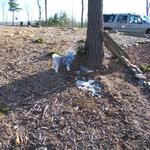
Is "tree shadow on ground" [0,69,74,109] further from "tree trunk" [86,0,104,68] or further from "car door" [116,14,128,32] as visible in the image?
"car door" [116,14,128,32]

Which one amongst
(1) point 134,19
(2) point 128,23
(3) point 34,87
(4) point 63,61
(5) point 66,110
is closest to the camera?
(5) point 66,110

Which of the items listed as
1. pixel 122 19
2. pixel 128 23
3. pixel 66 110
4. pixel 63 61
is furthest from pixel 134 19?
pixel 66 110

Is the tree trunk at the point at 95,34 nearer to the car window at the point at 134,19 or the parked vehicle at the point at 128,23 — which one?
the parked vehicle at the point at 128,23

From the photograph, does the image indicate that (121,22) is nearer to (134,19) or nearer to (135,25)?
(134,19)

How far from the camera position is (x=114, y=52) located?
8.89m

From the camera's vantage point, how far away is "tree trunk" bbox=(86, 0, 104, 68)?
8.23 m

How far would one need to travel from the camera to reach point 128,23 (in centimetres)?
2712

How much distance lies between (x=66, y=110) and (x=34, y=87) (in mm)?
894

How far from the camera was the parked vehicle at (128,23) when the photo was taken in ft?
86.8

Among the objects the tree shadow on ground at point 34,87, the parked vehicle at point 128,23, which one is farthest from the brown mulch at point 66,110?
the parked vehicle at point 128,23

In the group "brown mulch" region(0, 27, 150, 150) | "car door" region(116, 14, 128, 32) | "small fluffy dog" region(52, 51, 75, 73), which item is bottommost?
"brown mulch" region(0, 27, 150, 150)

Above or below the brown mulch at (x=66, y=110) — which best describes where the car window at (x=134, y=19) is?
above

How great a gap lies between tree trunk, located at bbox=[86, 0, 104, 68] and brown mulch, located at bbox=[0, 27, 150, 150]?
0.97 feet

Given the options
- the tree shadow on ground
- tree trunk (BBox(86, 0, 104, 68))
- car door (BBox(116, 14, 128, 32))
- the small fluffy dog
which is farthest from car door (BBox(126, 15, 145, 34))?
the tree shadow on ground
